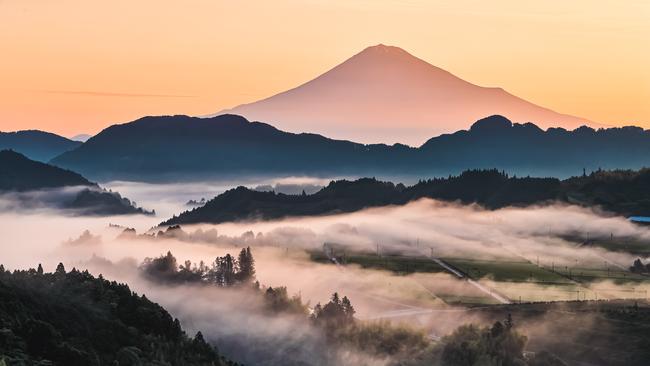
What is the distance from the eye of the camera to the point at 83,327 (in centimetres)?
14525

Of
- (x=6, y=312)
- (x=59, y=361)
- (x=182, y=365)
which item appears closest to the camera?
(x=59, y=361)

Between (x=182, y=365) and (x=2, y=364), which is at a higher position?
(x=2, y=364)

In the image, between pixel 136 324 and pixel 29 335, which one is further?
pixel 136 324

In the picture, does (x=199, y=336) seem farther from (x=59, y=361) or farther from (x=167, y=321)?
(x=59, y=361)

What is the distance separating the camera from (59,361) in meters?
121

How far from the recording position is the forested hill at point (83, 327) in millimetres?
122250

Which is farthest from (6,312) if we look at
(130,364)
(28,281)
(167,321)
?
(167,321)

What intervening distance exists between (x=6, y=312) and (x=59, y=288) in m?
34.8

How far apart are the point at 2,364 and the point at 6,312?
121 ft

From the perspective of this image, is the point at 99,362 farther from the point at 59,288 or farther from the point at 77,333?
the point at 59,288

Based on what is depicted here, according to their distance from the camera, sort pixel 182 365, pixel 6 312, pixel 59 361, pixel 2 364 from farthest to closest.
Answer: pixel 182 365
pixel 6 312
pixel 59 361
pixel 2 364

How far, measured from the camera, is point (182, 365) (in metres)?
157

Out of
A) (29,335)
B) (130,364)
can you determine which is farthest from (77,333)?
(29,335)

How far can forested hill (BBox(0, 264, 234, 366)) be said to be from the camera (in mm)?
122250
